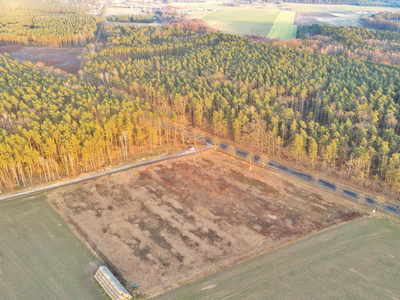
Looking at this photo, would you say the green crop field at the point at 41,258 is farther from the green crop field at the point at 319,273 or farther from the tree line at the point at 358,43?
the tree line at the point at 358,43

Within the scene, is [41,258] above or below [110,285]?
below

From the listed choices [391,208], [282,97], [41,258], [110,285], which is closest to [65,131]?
[41,258]

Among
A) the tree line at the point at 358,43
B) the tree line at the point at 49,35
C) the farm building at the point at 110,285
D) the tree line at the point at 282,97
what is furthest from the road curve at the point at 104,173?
the tree line at the point at 49,35

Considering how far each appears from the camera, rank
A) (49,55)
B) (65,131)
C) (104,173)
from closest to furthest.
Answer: (65,131), (104,173), (49,55)

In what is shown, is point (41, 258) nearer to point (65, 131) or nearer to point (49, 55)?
point (65, 131)

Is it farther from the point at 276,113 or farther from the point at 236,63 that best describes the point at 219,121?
the point at 236,63

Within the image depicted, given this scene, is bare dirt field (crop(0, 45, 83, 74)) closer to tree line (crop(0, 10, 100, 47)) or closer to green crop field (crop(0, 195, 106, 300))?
tree line (crop(0, 10, 100, 47))
